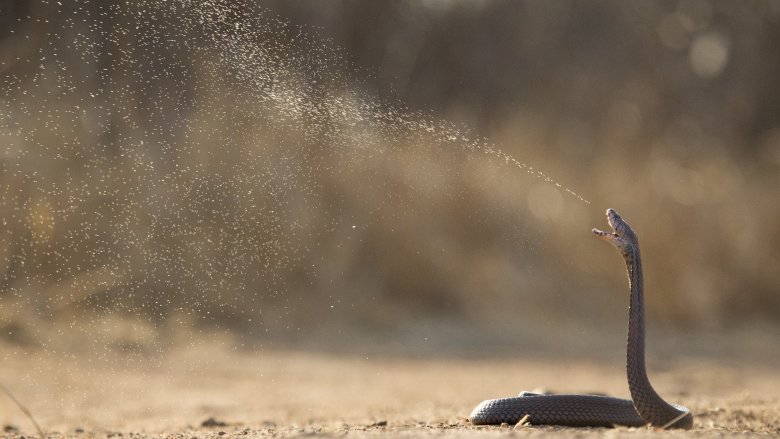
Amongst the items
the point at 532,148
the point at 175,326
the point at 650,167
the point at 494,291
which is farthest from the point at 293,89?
the point at 650,167

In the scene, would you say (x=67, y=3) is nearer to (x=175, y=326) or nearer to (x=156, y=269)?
(x=156, y=269)

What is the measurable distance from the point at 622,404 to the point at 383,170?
14679mm

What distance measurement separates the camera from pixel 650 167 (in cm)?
2255

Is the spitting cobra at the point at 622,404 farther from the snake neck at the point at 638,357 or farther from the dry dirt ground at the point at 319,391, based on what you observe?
the dry dirt ground at the point at 319,391

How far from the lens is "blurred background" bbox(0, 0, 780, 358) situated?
1659 centimetres

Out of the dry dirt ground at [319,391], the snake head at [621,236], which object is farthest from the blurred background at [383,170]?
the snake head at [621,236]

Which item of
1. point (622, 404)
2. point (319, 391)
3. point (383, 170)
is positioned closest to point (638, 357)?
point (622, 404)

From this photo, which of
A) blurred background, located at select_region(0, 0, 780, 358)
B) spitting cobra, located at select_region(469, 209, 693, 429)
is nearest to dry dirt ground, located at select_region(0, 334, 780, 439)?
spitting cobra, located at select_region(469, 209, 693, 429)

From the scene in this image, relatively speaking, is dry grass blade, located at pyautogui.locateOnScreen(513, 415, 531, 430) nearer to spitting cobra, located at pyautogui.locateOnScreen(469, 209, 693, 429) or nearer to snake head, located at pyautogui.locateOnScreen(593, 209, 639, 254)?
spitting cobra, located at pyautogui.locateOnScreen(469, 209, 693, 429)

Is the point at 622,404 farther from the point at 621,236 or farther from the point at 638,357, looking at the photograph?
the point at 621,236

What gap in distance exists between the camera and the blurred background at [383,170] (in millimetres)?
16594

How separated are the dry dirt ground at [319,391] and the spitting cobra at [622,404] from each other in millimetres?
300

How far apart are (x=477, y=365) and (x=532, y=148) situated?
837 cm

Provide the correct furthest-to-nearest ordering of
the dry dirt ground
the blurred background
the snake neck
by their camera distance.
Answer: the blurred background → the dry dirt ground → the snake neck
